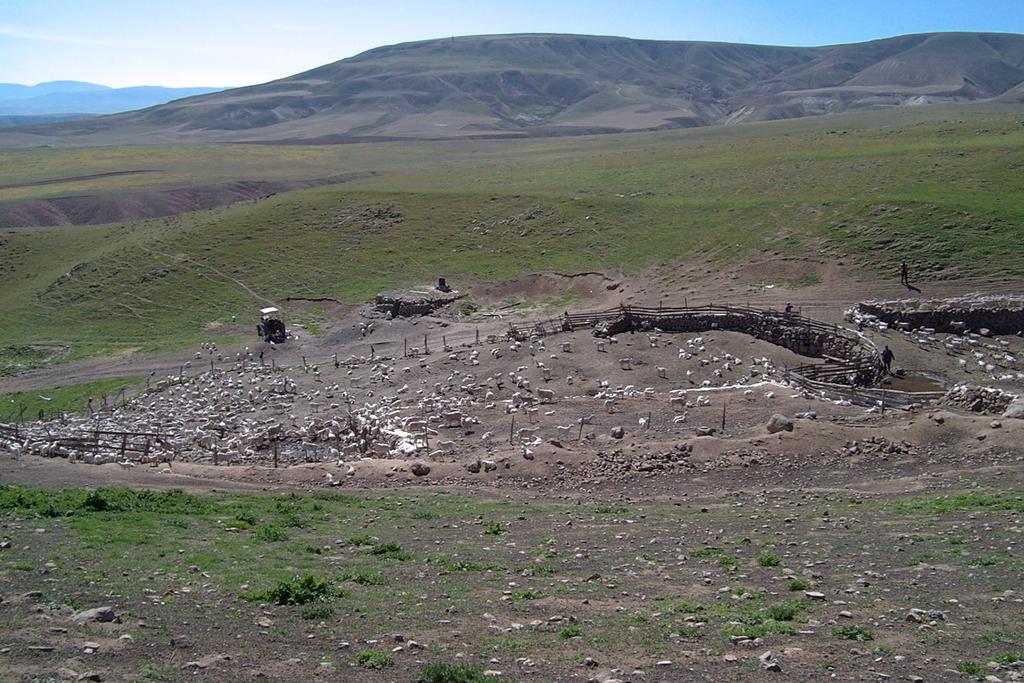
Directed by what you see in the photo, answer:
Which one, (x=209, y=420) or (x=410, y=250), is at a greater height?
(x=410, y=250)

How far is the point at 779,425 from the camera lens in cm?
2517

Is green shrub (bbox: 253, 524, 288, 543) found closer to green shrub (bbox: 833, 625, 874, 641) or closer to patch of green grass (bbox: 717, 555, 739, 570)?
patch of green grass (bbox: 717, 555, 739, 570)

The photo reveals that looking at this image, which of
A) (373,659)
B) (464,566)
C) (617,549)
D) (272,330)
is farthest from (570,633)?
(272,330)

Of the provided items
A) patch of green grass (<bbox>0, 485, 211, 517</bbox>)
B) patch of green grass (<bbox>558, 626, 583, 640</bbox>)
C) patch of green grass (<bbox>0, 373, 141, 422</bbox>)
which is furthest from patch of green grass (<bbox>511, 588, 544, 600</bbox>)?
patch of green grass (<bbox>0, 373, 141, 422</bbox>)

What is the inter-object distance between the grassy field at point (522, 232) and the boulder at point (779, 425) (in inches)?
1022

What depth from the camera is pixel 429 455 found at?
27312 millimetres

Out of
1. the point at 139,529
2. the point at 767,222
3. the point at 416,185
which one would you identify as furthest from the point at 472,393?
the point at 416,185

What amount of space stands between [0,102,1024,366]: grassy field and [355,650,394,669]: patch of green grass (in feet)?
138

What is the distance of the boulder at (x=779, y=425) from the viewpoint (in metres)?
25.1

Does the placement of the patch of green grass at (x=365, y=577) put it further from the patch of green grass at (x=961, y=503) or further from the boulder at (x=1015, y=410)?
the boulder at (x=1015, y=410)

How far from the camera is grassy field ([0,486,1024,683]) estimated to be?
1184 cm

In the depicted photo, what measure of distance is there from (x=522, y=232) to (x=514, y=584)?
50799 mm

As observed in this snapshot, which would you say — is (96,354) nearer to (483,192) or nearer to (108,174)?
(483,192)

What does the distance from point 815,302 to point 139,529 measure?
34.4 metres
